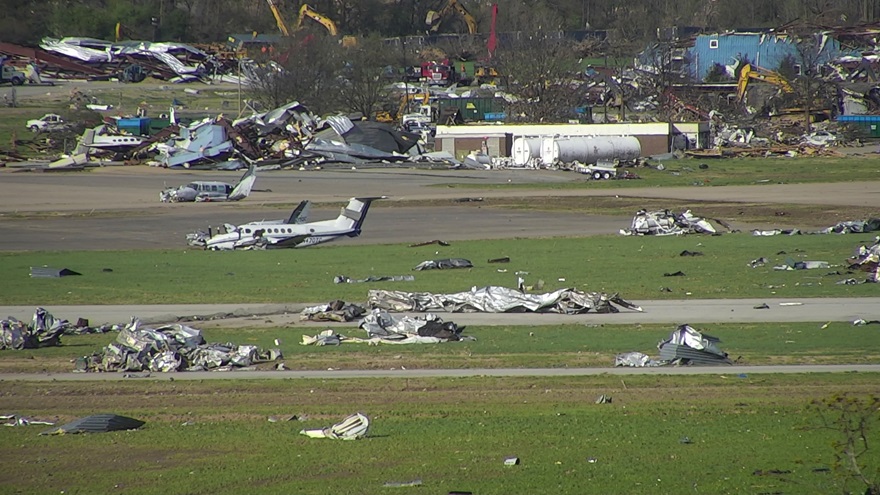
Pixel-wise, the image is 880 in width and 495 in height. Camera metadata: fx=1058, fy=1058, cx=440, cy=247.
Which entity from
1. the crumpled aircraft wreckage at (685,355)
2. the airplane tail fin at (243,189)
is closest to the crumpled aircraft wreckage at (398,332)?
the crumpled aircraft wreckage at (685,355)

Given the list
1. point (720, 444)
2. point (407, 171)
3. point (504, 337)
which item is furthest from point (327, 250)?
point (407, 171)

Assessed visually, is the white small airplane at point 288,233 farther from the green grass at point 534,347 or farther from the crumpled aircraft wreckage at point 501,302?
the green grass at point 534,347

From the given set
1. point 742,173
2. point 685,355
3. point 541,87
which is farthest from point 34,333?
point 541,87

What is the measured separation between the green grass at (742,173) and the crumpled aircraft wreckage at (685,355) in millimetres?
45140

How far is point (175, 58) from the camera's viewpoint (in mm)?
132250

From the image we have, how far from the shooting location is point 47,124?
294 ft

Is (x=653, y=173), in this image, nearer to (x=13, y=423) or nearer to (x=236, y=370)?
(x=236, y=370)

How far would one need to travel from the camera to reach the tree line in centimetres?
15150

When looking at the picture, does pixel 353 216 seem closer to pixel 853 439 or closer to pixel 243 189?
pixel 243 189

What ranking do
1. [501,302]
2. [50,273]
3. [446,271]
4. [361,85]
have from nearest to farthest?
[501,302]
[446,271]
[50,273]
[361,85]

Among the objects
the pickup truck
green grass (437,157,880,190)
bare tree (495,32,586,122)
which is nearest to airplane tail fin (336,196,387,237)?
green grass (437,157,880,190)

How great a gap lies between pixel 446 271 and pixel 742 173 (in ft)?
142

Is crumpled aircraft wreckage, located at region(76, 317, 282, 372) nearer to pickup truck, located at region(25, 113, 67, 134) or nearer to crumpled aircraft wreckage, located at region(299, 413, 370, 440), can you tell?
crumpled aircraft wreckage, located at region(299, 413, 370, 440)

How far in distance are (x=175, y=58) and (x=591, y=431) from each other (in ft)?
413
